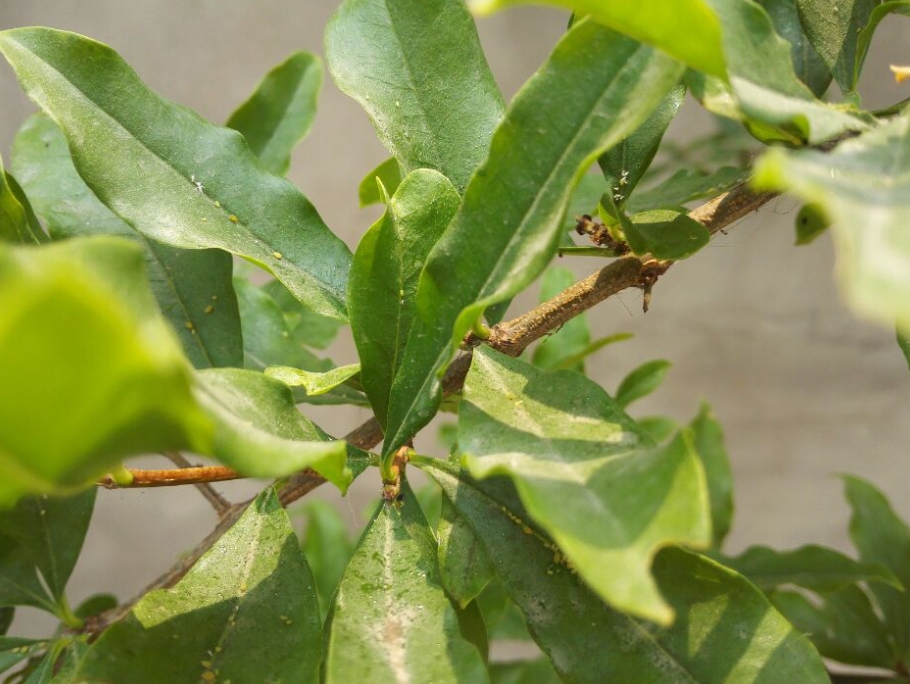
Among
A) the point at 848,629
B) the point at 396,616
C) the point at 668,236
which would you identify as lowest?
the point at 848,629

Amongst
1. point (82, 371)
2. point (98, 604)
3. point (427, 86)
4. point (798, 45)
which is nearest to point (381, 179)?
point (427, 86)

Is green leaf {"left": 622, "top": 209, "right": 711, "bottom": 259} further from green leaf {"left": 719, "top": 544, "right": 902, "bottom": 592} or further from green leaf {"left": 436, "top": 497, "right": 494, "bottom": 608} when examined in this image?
green leaf {"left": 719, "top": 544, "right": 902, "bottom": 592}

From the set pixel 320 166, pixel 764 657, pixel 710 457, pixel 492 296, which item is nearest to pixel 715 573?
pixel 764 657

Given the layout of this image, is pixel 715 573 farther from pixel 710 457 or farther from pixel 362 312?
pixel 710 457

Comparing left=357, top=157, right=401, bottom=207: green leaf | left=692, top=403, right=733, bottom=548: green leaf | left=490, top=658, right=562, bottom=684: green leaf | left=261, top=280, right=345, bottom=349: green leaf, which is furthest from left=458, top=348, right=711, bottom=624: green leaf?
left=490, top=658, right=562, bottom=684: green leaf

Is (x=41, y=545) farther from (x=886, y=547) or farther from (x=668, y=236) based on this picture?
(x=886, y=547)

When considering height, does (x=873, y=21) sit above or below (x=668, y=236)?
above
